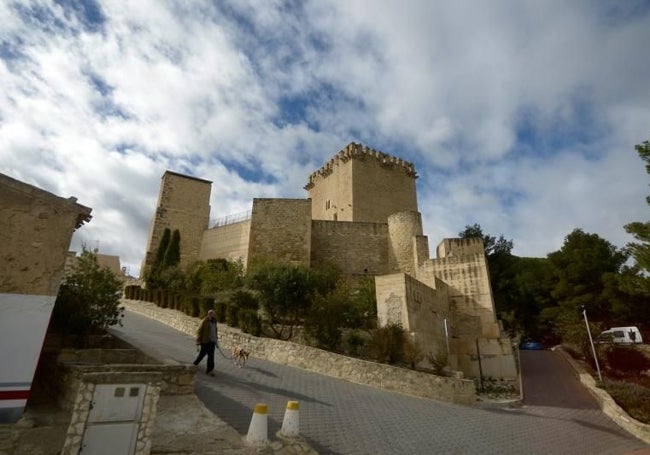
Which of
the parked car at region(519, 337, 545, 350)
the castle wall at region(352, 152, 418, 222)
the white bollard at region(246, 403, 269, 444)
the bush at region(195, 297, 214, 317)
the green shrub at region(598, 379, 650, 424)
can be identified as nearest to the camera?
the white bollard at region(246, 403, 269, 444)

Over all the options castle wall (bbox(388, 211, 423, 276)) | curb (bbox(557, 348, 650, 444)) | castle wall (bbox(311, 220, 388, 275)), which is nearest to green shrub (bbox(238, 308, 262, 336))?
castle wall (bbox(311, 220, 388, 275))

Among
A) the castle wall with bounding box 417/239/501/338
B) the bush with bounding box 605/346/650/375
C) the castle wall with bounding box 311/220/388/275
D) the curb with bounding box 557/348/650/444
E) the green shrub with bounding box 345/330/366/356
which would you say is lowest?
the curb with bounding box 557/348/650/444

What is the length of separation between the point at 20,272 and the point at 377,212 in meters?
24.6

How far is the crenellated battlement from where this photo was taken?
28531 millimetres

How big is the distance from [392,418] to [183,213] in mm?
25136

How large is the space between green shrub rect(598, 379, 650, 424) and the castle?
3817 mm

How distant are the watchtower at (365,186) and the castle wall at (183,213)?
10.4 meters

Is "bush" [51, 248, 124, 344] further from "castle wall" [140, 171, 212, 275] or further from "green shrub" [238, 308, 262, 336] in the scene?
"castle wall" [140, 171, 212, 275]

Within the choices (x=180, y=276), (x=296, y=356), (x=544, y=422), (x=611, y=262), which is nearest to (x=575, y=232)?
(x=611, y=262)

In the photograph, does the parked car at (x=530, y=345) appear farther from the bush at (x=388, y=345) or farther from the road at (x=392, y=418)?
the bush at (x=388, y=345)

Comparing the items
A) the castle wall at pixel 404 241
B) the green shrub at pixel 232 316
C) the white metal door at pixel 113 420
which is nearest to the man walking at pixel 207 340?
the white metal door at pixel 113 420

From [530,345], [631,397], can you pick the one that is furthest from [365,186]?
[631,397]

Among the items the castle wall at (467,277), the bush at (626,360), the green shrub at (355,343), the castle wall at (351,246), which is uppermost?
the castle wall at (351,246)

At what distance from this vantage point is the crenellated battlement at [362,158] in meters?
28.5
